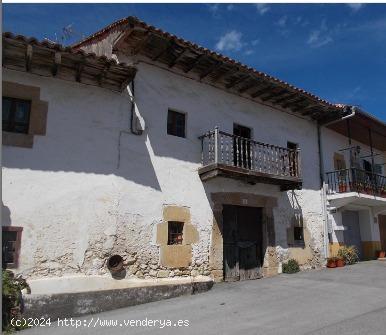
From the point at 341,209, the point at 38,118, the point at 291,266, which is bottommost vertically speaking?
the point at 291,266

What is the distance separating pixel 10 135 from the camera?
23.7 ft

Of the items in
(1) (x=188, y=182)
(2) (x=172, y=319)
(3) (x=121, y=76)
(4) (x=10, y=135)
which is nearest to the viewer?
(2) (x=172, y=319)

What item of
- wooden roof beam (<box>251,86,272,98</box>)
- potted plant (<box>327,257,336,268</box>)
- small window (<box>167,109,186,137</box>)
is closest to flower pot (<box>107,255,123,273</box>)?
small window (<box>167,109,186,137</box>)

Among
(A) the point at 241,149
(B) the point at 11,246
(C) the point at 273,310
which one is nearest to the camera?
(C) the point at 273,310

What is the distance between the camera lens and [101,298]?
23.7 ft

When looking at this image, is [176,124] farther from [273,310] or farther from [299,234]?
[299,234]

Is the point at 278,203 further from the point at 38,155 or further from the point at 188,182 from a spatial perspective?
the point at 38,155

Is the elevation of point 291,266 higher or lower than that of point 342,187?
lower

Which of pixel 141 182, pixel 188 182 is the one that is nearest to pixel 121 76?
pixel 141 182

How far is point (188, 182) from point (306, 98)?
16.5 ft

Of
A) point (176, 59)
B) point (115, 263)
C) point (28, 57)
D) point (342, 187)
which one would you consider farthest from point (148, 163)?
point (342, 187)

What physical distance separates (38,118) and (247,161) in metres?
5.29

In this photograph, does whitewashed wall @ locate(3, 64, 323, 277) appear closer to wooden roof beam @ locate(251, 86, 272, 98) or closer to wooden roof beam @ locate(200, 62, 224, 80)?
wooden roof beam @ locate(200, 62, 224, 80)

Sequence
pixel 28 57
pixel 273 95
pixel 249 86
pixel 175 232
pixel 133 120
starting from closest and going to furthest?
pixel 28 57, pixel 133 120, pixel 175 232, pixel 249 86, pixel 273 95
